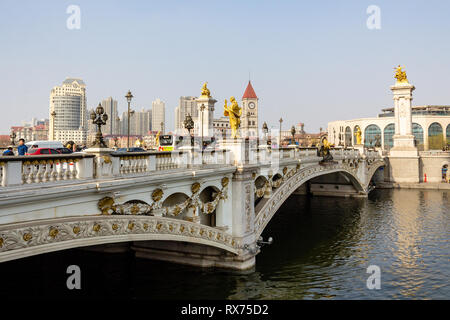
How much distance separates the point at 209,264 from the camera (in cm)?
1764

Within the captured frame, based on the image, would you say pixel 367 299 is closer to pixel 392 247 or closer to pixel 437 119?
pixel 392 247

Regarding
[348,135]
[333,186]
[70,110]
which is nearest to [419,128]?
[348,135]

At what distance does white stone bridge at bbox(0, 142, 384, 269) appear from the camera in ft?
26.4

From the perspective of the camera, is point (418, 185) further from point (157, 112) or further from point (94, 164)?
point (157, 112)

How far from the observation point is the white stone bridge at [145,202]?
8039 millimetres

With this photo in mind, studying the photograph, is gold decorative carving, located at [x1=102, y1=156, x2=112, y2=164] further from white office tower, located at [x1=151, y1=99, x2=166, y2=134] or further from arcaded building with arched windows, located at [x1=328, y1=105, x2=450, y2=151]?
white office tower, located at [x1=151, y1=99, x2=166, y2=134]

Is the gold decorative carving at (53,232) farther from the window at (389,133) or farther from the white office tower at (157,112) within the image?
the white office tower at (157,112)

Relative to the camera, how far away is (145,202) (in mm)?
11961

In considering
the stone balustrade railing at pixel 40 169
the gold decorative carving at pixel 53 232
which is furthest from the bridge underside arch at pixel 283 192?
the gold decorative carving at pixel 53 232

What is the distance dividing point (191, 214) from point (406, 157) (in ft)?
161

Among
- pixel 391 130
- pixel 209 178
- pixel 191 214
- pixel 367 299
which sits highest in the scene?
pixel 391 130

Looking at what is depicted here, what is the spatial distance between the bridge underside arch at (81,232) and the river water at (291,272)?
3436 millimetres

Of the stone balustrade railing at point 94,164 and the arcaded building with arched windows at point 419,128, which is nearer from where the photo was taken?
the stone balustrade railing at point 94,164

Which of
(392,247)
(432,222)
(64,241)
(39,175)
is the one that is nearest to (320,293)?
(392,247)
